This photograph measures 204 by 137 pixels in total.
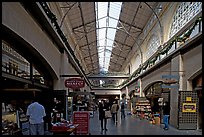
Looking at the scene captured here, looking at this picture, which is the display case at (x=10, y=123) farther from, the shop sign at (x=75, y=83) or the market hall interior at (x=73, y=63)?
the shop sign at (x=75, y=83)

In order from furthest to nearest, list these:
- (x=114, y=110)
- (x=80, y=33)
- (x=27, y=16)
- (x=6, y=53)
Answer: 1. (x=80, y=33)
2. (x=114, y=110)
3. (x=27, y=16)
4. (x=6, y=53)

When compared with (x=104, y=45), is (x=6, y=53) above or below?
below

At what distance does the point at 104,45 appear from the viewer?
42625mm

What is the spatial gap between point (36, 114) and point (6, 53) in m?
2.01

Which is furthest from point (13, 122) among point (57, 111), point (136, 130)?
point (136, 130)

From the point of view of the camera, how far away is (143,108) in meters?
25.1

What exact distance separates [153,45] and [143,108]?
5.60 meters

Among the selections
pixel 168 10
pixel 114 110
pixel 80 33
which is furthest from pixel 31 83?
pixel 80 33

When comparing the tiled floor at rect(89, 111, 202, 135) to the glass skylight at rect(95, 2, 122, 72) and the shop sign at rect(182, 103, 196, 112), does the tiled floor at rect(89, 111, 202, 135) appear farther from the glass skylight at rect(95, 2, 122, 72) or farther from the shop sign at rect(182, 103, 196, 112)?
the glass skylight at rect(95, 2, 122, 72)

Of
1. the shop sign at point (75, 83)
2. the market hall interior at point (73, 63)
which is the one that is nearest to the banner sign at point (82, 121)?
the market hall interior at point (73, 63)

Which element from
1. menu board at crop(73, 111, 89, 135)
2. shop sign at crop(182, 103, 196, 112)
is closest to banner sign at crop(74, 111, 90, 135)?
menu board at crop(73, 111, 89, 135)

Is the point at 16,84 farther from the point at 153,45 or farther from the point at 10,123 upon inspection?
the point at 153,45

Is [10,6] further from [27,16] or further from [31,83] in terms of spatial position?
[31,83]

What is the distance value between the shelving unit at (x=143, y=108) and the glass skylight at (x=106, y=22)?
8656 mm
